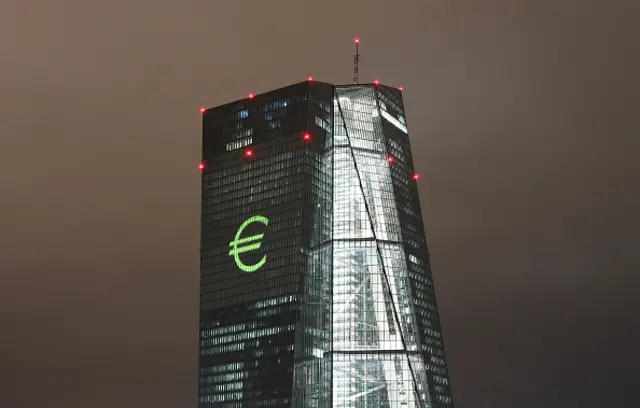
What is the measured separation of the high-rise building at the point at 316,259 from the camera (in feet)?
602

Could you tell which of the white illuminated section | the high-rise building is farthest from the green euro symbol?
the white illuminated section

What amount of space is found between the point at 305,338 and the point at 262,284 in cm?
957

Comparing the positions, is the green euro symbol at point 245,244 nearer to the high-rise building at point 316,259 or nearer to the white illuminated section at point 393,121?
the high-rise building at point 316,259

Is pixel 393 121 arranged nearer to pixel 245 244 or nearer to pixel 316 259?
pixel 316 259

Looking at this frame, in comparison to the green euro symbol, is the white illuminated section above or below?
above

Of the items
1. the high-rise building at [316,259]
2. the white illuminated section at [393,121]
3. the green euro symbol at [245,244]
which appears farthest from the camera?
the white illuminated section at [393,121]

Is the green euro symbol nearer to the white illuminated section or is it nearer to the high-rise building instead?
the high-rise building

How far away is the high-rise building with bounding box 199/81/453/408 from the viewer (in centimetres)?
18350

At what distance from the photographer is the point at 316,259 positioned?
186500mm

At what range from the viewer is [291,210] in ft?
612

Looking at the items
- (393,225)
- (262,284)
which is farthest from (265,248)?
(393,225)

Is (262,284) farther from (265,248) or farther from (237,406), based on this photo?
(237,406)

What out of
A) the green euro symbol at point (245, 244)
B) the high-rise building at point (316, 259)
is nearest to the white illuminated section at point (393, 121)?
the high-rise building at point (316, 259)

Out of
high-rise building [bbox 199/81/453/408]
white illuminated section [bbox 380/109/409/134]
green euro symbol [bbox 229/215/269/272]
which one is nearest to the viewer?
high-rise building [bbox 199/81/453/408]
